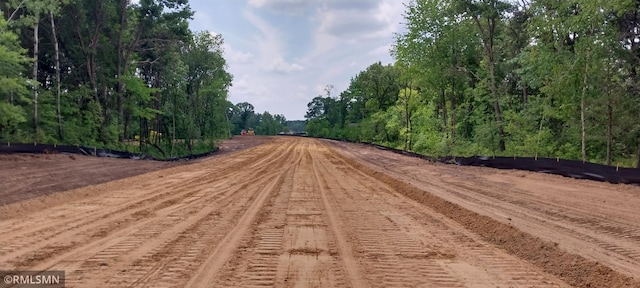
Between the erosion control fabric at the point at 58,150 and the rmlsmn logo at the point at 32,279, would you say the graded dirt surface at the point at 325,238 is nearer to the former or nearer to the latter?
the rmlsmn logo at the point at 32,279

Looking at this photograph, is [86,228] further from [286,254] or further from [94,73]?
[94,73]

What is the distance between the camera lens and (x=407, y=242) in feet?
20.7

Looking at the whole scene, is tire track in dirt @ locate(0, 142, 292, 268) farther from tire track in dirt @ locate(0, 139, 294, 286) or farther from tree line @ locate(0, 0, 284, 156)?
tree line @ locate(0, 0, 284, 156)

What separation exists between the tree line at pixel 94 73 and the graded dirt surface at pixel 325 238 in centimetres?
1578

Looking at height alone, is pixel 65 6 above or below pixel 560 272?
above

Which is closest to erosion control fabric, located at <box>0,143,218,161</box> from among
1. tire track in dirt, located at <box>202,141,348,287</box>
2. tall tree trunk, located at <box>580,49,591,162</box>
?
tire track in dirt, located at <box>202,141,348,287</box>

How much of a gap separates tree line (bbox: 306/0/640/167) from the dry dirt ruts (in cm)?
2154

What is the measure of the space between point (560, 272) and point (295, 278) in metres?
3.47

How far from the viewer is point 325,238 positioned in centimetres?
650

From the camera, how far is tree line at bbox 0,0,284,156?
2245 centimetres

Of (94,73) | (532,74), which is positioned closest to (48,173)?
(94,73)

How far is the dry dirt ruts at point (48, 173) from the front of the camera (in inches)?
446

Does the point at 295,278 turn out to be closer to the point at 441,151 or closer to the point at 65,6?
the point at 441,151

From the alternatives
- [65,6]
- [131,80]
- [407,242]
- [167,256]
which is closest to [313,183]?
[407,242]
